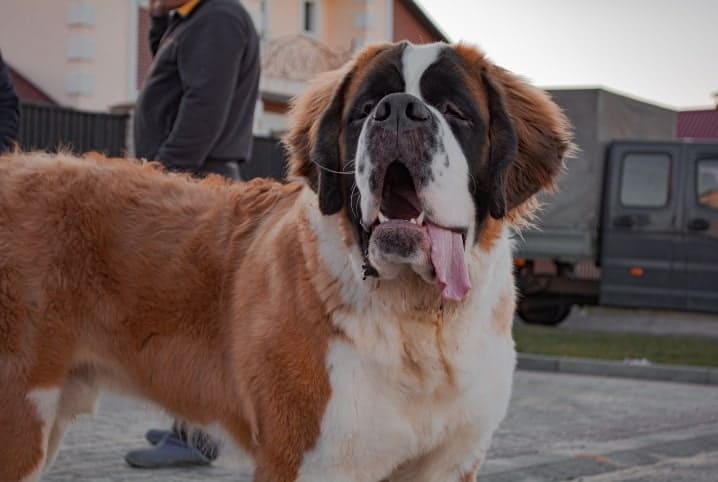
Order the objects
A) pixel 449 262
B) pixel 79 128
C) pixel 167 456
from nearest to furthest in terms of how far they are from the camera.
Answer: pixel 449 262
pixel 167 456
pixel 79 128

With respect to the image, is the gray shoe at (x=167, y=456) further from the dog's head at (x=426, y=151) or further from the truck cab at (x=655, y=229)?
the truck cab at (x=655, y=229)

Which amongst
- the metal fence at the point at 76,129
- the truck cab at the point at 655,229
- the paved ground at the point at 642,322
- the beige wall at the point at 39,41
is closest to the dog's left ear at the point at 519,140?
the truck cab at the point at 655,229

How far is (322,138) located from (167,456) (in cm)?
268

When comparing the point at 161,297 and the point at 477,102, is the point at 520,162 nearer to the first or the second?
the point at 477,102

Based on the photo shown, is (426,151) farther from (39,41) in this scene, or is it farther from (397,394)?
(39,41)

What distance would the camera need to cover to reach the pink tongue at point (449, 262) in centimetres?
329

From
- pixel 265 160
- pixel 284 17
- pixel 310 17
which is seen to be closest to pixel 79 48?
pixel 284 17

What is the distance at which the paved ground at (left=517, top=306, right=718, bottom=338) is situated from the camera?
18141 mm

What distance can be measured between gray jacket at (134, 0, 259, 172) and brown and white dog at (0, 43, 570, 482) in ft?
4.09

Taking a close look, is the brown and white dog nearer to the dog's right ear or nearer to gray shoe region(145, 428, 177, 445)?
the dog's right ear

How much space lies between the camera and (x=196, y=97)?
534cm

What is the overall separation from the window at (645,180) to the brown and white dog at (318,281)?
41.6 ft

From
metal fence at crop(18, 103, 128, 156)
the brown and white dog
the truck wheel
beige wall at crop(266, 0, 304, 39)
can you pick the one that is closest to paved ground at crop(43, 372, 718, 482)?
the brown and white dog

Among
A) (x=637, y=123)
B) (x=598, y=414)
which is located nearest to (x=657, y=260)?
(x=637, y=123)
